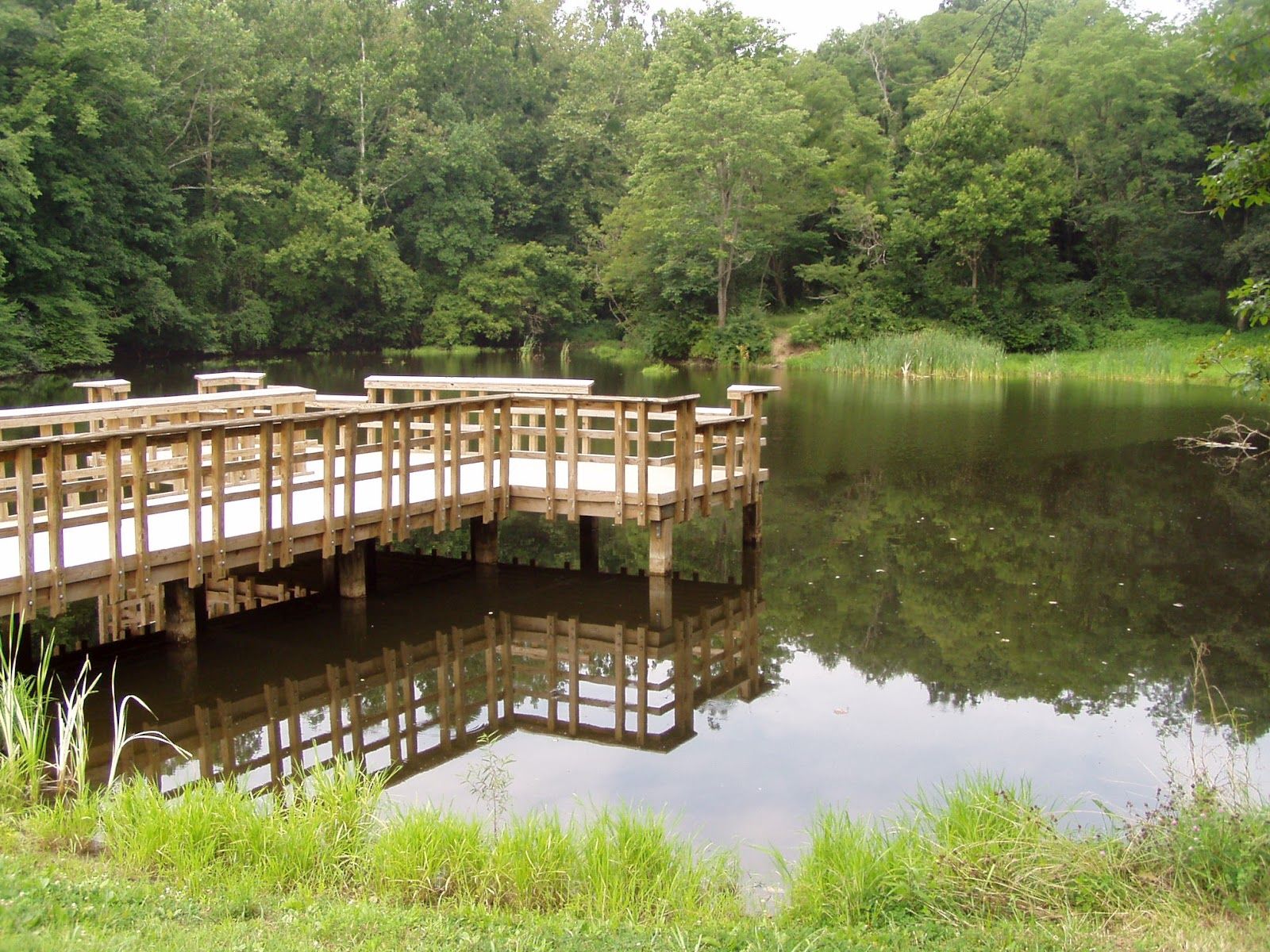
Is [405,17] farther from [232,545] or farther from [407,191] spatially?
[232,545]

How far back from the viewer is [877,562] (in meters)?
13.5

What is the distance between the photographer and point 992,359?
36219 mm

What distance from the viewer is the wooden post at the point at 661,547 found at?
12.3 metres

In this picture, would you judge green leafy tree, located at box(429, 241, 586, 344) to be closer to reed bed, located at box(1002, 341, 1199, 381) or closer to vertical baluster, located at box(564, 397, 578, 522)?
reed bed, located at box(1002, 341, 1199, 381)

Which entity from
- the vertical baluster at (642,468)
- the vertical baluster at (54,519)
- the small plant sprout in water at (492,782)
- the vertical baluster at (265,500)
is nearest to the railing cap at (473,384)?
the vertical baluster at (642,468)

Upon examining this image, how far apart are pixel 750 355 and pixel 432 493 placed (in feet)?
108

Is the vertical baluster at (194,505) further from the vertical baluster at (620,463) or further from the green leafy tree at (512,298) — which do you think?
the green leafy tree at (512,298)

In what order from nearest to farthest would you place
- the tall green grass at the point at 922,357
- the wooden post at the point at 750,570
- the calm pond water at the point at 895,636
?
the calm pond water at the point at 895,636 → the wooden post at the point at 750,570 → the tall green grass at the point at 922,357

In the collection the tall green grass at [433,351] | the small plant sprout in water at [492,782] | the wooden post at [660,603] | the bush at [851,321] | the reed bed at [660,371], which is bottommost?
the small plant sprout in water at [492,782]

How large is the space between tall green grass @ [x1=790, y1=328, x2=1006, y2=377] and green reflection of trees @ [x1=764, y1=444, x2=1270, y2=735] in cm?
1697

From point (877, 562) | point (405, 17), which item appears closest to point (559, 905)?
point (877, 562)

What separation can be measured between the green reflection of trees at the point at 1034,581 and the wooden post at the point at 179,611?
16.4 feet

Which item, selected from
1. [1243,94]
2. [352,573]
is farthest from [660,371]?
[1243,94]

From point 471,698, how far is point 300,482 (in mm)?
2792
